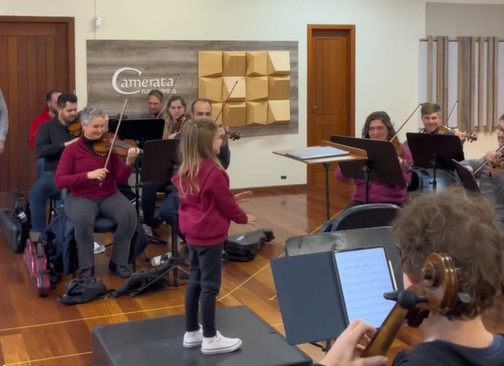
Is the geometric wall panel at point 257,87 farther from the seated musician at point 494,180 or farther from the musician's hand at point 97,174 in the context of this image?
the seated musician at point 494,180

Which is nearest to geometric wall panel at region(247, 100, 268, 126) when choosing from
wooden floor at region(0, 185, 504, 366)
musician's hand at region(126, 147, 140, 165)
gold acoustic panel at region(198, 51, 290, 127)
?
gold acoustic panel at region(198, 51, 290, 127)

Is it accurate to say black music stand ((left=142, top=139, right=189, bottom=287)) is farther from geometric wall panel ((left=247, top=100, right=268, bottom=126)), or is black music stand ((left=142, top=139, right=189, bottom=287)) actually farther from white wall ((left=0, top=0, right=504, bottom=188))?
geometric wall panel ((left=247, top=100, right=268, bottom=126))

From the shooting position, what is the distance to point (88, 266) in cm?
450

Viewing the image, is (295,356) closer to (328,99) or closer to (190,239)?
(190,239)

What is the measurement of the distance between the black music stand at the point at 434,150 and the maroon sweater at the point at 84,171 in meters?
1.97

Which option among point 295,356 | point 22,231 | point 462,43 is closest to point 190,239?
point 295,356

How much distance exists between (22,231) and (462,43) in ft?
19.8

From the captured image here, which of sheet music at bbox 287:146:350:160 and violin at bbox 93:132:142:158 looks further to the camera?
violin at bbox 93:132:142:158

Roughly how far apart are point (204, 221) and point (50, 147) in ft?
7.87

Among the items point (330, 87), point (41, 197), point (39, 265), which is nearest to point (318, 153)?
point (39, 265)

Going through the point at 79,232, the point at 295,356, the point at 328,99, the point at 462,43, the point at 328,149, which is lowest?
the point at 295,356

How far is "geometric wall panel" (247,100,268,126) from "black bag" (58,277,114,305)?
406cm

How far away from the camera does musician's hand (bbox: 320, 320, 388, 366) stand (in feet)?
4.47

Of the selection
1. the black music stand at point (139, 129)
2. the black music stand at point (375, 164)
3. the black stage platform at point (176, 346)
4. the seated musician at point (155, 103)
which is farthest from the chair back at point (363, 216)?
the seated musician at point (155, 103)
